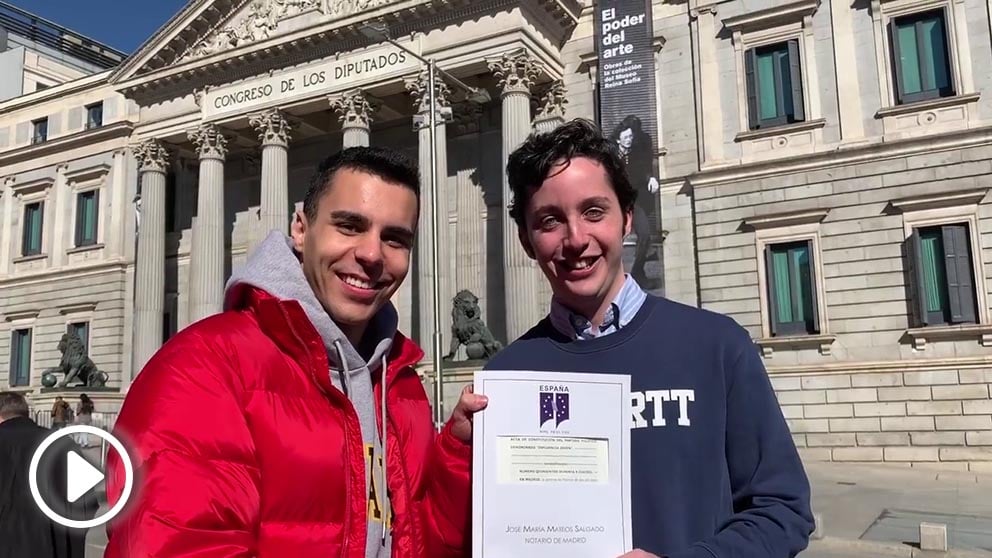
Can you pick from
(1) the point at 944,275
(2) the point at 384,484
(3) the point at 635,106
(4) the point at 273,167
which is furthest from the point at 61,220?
(2) the point at 384,484

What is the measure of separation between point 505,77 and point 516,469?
72.1ft

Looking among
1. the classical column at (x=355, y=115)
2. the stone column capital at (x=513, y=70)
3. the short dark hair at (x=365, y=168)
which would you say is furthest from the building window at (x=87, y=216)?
the short dark hair at (x=365, y=168)

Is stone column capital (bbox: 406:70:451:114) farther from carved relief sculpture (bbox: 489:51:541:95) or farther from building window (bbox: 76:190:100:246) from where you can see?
building window (bbox: 76:190:100:246)

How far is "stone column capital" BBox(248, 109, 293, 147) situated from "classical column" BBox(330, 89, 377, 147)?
8.90ft

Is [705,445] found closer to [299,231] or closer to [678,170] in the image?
[299,231]

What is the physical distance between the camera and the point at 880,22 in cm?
1959

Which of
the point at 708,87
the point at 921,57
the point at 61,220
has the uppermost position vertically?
the point at 708,87

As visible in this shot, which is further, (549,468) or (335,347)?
(335,347)

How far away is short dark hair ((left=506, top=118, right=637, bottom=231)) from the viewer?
241 centimetres

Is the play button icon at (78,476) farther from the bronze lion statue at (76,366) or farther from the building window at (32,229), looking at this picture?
the building window at (32,229)

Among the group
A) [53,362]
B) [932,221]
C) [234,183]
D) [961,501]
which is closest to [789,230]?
[932,221]

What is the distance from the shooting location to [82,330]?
108 ft

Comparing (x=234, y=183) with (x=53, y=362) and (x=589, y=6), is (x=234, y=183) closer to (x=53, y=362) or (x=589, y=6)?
(x=53, y=362)

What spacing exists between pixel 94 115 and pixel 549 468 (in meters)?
37.9
